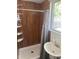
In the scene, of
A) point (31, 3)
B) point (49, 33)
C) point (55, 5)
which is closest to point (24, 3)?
point (31, 3)

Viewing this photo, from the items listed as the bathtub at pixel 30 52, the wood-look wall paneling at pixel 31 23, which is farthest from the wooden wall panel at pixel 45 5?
the bathtub at pixel 30 52

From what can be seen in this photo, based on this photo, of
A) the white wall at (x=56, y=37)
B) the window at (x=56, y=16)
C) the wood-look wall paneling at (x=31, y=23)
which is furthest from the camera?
A: the wood-look wall paneling at (x=31, y=23)

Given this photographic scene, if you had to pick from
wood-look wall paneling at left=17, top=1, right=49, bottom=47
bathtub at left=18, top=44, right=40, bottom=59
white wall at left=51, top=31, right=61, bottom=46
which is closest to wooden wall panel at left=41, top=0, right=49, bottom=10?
wood-look wall paneling at left=17, top=1, right=49, bottom=47

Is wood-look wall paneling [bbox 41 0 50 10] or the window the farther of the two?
wood-look wall paneling [bbox 41 0 50 10]

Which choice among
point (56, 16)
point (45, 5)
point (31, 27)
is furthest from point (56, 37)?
point (45, 5)

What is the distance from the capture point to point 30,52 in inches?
135

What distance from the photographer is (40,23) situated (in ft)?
11.3

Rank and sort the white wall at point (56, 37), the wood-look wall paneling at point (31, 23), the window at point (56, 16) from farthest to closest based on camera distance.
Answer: the wood-look wall paneling at point (31, 23) < the window at point (56, 16) < the white wall at point (56, 37)

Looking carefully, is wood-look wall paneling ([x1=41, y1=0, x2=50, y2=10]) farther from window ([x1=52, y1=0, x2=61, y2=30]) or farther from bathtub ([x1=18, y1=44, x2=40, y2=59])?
bathtub ([x1=18, y1=44, x2=40, y2=59])

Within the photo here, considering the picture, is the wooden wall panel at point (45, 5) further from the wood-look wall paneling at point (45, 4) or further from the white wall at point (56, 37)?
the white wall at point (56, 37)

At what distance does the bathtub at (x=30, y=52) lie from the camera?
3266 millimetres

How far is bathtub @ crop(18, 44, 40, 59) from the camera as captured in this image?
3266mm

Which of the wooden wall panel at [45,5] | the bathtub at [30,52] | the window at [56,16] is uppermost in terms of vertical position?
the wooden wall panel at [45,5]
